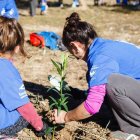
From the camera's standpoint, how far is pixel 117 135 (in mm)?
3633

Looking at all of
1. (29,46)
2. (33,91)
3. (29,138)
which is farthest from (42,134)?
(29,46)

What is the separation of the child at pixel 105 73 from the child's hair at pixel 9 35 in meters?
→ 0.50

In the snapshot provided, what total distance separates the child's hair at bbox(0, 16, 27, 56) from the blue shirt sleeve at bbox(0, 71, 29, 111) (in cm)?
21

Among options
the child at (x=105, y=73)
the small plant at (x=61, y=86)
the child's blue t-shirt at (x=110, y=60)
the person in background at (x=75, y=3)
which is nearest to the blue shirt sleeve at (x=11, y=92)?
the small plant at (x=61, y=86)

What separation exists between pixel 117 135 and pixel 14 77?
3.75ft

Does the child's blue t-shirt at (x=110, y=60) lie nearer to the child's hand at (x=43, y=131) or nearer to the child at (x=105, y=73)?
the child at (x=105, y=73)

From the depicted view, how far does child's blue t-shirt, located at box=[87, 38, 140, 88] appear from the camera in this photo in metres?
3.20

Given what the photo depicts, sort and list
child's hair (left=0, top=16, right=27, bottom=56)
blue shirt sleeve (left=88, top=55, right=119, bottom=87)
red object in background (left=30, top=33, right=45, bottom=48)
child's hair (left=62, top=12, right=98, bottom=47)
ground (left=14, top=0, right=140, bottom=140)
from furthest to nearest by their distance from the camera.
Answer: red object in background (left=30, top=33, right=45, bottom=48), ground (left=14, top=0, right=140, bottom=140), child's hair (left=62, top=12, right=98, bottom=47), blue shirt sleeve (left=88, top=55, right=119, bottom=87), child's hair (left=0, top=16, right=27, bottom=56)

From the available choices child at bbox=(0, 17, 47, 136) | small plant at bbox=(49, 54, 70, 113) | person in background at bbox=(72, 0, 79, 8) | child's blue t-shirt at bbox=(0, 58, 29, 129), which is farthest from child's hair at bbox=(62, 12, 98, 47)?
person in background at bbox=(72, 0, 79, 8)

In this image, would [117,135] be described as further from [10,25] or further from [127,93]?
[10,25]

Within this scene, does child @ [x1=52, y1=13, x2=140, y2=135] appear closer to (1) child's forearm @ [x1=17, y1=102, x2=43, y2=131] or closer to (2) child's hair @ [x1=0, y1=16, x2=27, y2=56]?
(1) child's forearm @ [x1=17, y1=102, x2=43, y2=131]

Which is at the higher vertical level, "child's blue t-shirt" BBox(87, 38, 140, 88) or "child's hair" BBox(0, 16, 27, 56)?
"child's hair" BBox(0, 16, 27, 56)

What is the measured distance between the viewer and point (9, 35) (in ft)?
10.0

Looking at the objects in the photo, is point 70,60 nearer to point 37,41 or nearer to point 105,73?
point 37,41
